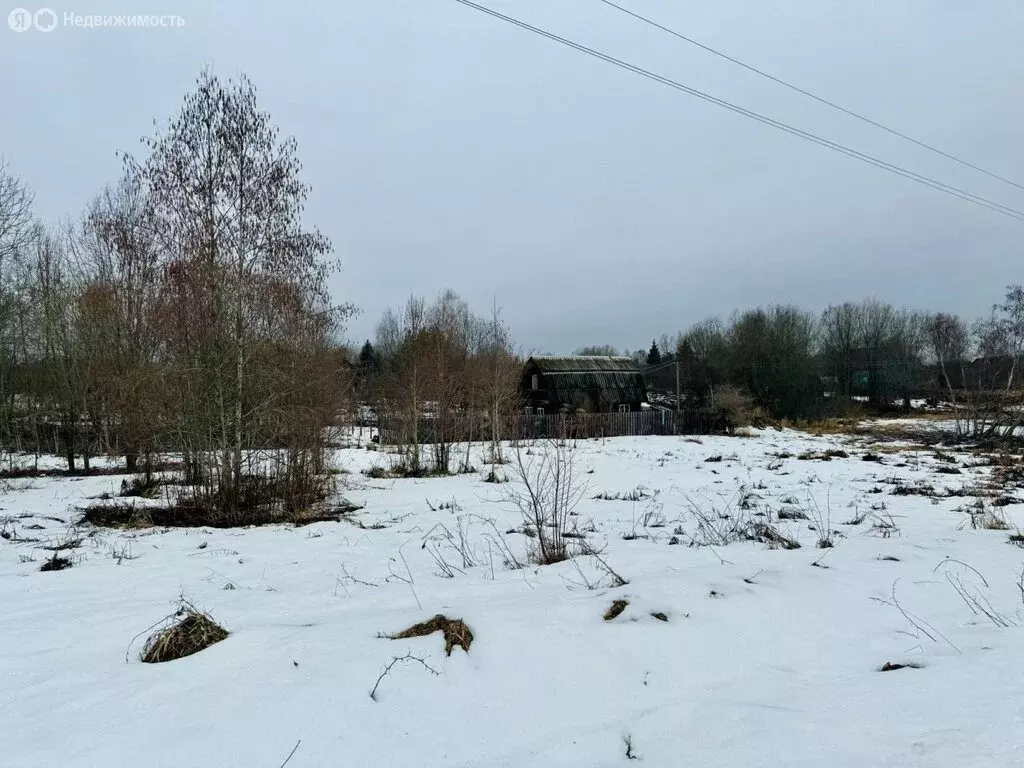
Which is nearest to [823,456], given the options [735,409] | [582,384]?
[735,409]

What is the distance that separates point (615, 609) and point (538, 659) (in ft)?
2.59

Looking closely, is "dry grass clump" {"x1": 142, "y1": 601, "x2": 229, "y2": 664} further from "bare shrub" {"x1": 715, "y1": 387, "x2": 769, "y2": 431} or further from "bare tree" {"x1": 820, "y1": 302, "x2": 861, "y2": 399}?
"bare tree" {"x1": 820, "y1": 302, "x2": 861, "y2": 399}

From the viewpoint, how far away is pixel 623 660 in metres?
3.19

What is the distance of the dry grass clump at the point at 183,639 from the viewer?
10.8ft

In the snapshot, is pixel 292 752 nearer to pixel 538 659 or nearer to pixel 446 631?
pixel 446 631

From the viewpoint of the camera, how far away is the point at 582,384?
1602 inches

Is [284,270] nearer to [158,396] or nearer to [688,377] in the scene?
[158,396]

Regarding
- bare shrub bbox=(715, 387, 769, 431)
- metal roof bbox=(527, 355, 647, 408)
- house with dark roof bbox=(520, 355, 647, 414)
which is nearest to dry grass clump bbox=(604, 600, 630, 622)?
bare shrub bbox=(715, 387, 769, 431)

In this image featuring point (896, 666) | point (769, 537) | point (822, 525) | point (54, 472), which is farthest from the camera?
point (54, 472)

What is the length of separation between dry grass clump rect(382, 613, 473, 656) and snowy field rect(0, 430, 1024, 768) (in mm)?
70

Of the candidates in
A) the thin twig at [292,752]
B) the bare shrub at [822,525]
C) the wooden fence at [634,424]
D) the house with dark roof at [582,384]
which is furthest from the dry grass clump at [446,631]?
the house with dark roof at [582,384]

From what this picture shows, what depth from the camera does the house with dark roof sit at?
40.1m

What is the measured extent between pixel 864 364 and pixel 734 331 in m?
12.4

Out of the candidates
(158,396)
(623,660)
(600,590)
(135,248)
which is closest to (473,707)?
(623,660)
